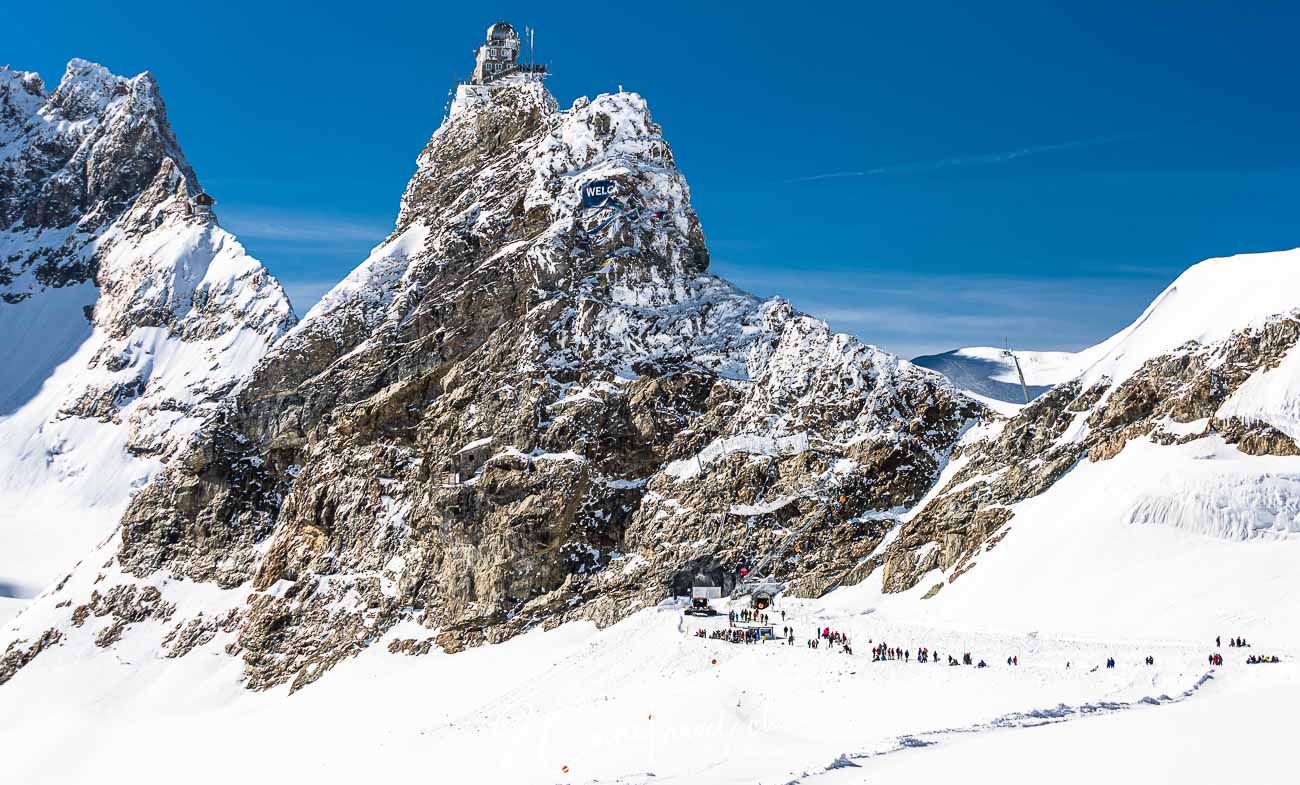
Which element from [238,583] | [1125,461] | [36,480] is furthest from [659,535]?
[36,480]

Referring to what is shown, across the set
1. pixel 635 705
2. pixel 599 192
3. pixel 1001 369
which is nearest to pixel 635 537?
pixel 599 192

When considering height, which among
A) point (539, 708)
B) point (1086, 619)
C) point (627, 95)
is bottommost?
point (539, 708)

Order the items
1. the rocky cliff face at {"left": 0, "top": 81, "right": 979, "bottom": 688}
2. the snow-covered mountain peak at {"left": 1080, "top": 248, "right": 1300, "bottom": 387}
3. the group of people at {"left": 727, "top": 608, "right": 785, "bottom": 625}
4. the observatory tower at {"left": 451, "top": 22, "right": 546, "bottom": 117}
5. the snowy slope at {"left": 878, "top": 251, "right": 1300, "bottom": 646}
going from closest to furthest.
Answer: the snowy slope at {"left": 878, "top": 251, "right": 1300, "bottom": 646} < the group of people at {"left": 727, "top": 608, "right": 785, "bottom": 625} < the snow-covered mountain peak at {"left": 1080, "top": 248, "right": 1300, "bottom": 387} < the rocky cliff face at {"left": 0, "top": 81, "right": 979, "bottom": 688} < the observatory tower at {"left": 451, "top": 22, "right": 546, "bottom": 117}

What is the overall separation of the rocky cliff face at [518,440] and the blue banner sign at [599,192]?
779mm

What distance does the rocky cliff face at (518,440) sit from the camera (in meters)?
90.3

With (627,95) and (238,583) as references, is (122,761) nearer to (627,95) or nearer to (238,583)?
(238,583)

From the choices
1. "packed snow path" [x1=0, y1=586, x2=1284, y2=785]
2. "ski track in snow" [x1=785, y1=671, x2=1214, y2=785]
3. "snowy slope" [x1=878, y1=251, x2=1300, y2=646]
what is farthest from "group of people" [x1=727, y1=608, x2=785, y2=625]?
"ski track in snow" [x1=785, y1=671, x2=1214, y2=785]

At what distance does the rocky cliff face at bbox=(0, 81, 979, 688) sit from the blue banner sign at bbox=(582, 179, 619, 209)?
779 mm

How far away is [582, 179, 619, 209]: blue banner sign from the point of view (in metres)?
113

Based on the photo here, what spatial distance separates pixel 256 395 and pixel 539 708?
69150 millimetres

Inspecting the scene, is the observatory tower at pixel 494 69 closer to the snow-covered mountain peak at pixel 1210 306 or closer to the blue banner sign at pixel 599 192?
the blue banner sign at pixel 599 192

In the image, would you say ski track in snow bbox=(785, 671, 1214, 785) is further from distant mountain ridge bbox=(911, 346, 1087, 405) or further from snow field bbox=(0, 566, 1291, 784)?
distant mountain ridge bbox=(911, 346, 1087, 405)

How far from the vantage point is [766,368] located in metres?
100

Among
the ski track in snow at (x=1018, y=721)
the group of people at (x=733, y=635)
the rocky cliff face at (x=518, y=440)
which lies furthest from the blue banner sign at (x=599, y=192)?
the ski track in snow at (x=1018, y=721)
